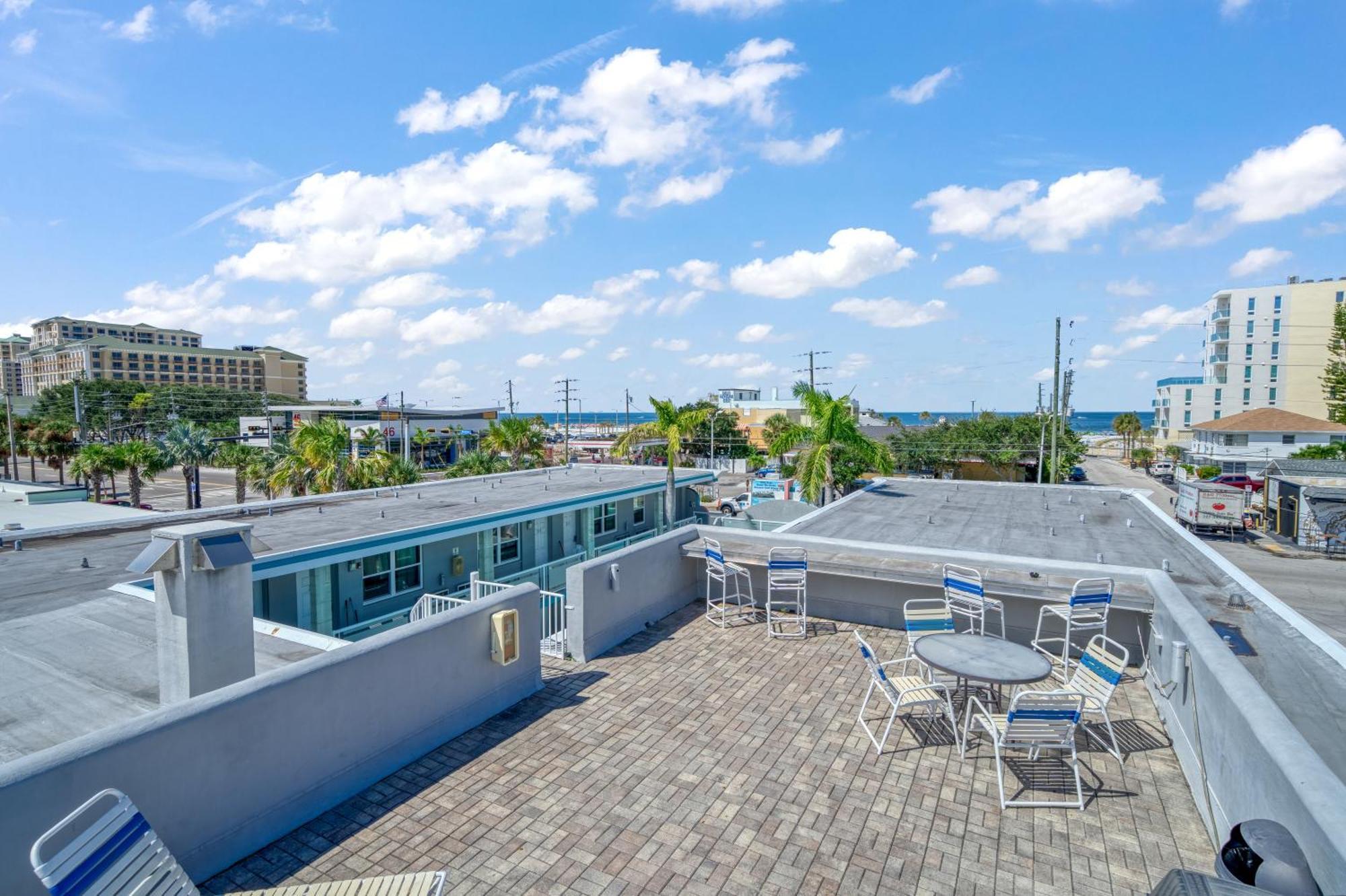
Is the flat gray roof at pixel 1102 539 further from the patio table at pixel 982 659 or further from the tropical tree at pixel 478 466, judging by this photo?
the tropical tree at pixel 478 466

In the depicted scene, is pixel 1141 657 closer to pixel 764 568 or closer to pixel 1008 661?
pixel 1008 661

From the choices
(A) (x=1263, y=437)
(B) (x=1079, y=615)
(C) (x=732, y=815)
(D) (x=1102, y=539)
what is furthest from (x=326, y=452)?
(A) (x=1263, y=437)

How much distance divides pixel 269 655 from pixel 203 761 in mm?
2781

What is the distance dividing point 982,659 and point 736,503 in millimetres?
33659

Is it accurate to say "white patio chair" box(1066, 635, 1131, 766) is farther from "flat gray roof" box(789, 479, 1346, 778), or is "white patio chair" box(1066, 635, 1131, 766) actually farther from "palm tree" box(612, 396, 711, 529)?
"palm tree" box(612, 396, 711, 529)

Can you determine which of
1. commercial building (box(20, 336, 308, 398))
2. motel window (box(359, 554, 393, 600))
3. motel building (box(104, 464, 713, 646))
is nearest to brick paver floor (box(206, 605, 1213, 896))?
motel building (box(104, 464, 713, 646))

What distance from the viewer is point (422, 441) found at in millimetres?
66375

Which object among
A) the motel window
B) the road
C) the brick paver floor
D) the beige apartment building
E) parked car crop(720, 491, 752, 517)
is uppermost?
the beige apartment building

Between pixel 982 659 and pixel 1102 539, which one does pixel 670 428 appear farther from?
pixel 982 659

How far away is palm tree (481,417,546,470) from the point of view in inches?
1521

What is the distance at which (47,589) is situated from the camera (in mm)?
8742

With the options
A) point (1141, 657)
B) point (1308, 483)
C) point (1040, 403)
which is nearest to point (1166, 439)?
point (1040, 403)

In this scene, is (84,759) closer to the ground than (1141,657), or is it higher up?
higher up

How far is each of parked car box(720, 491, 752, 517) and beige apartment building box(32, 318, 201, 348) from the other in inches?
6362
